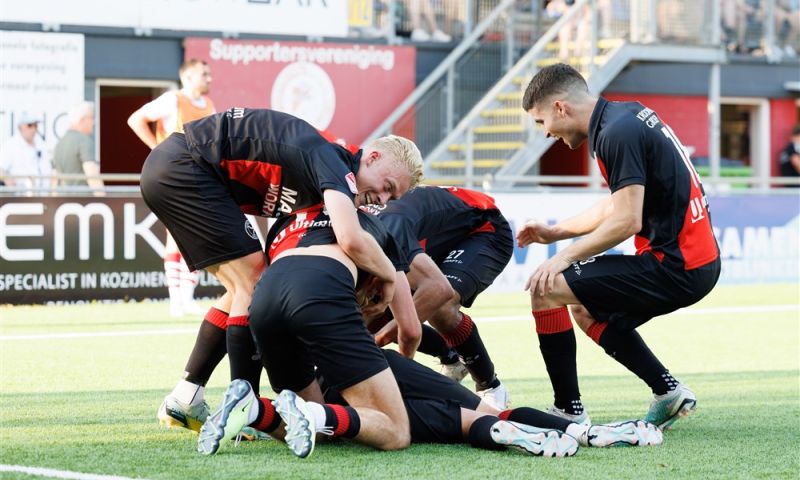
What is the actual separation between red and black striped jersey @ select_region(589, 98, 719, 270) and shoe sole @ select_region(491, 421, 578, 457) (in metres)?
1.24

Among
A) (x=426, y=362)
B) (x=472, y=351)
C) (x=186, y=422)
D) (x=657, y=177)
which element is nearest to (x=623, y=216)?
(x=657, y=177)

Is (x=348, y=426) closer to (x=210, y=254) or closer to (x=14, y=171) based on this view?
(x=210, y=254)

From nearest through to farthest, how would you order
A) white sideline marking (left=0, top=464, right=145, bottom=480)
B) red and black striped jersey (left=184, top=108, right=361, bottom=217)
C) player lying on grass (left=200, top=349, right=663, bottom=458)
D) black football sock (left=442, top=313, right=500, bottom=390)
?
white sideline marking (left=0, top=464, right=145, bottom=480) < player lying on grass (left=200, top=349, right=663, bottom=458) < red and black striped jersey (left=184, top=108, right=361, bottom=217) < black football sock (left=442, top=313, right=500, bottom=390)

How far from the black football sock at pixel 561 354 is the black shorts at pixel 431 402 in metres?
0.72

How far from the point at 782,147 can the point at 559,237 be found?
1857 cm

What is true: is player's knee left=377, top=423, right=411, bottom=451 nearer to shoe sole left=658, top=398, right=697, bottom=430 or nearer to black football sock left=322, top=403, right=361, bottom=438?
black football sock left=322, top=403, right=361, bottom=438

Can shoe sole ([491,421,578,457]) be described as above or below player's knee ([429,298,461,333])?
below

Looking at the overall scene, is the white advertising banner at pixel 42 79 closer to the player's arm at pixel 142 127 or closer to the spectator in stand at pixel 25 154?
the spectator in stand at pixel 25 154

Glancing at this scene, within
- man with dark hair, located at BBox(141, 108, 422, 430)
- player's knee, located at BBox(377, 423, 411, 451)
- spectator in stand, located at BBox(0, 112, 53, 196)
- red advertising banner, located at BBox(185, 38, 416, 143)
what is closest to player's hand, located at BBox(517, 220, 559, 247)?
man with dark hair, located at BBox(141, 108, 422, 430)

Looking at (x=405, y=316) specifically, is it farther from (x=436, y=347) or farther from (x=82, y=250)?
(x=82, y=250)

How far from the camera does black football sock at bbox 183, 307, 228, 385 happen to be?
6.45 metres

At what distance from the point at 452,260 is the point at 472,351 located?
62 centimetres

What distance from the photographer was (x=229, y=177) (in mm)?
6312

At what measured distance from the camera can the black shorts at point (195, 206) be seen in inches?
247
